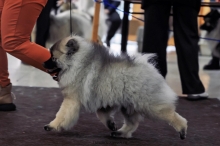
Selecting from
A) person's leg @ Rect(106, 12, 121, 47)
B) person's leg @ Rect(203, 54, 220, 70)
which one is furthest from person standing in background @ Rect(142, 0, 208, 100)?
person's leg @ Rect(106, 12, 121, 47)

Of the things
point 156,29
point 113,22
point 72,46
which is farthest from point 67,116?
point 113,22

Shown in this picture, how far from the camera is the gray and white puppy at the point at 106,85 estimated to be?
221 centimetres

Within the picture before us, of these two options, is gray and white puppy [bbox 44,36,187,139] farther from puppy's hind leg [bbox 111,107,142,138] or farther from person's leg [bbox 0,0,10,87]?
person's leg [bbox 0,0,10,87]

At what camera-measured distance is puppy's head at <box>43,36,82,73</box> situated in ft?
7.58

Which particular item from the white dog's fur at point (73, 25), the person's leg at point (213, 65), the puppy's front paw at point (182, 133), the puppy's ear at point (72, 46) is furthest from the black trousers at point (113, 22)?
the puppy's front paw at point (182, 133)

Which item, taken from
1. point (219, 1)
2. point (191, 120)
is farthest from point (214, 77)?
point (191, 120)

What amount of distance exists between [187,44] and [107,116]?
Result: 135 centimetres

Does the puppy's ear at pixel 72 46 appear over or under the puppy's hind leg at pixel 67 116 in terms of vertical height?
over

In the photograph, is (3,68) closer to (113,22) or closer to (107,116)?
(107,116)

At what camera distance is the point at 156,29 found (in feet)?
11.4

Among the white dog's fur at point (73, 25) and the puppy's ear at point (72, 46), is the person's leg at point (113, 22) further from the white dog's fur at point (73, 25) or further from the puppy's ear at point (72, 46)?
the puppy's ear at point (72, 46)

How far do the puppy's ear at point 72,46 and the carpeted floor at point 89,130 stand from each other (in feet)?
1.54

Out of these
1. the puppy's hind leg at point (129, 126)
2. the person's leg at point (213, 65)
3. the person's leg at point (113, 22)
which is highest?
the puppy's hind leg at point (129, 126)

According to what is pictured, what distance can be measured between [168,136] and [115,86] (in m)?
0.50
